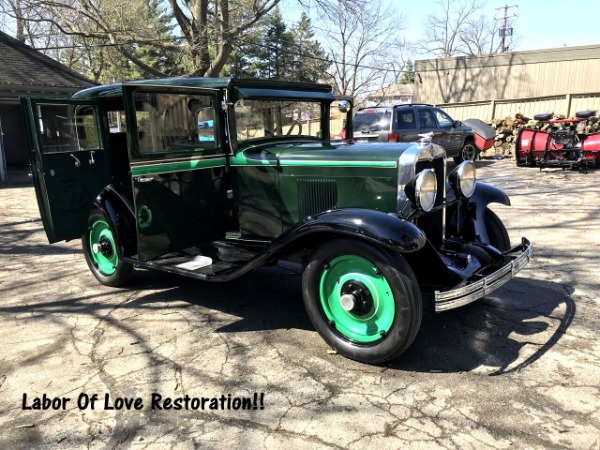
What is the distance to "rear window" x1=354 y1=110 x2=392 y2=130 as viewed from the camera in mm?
10984

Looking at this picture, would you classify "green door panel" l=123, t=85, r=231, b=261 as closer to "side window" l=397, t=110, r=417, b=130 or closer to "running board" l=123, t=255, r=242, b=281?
"running board" l=123, t=255, r=242, b=281

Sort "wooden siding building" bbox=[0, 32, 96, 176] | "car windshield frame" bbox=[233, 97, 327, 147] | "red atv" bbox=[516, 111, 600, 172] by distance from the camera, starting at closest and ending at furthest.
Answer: "car windshield frame" bbox=[233, 97, 327, 147]
"red atv" bbox=[516, 111, 600, 172]
"wooden siding building" bbox=[0, 32, 96, 176]

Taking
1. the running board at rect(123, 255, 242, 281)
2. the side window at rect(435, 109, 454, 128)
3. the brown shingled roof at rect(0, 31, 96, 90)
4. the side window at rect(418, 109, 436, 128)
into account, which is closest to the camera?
the running board at rect(123, 255, 242, 281)

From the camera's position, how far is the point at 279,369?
3.16m

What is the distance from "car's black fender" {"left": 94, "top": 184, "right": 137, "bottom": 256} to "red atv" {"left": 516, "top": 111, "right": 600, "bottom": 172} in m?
11.4

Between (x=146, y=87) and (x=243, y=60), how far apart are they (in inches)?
1280

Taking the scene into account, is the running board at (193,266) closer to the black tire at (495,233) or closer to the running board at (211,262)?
the running board at (211,262)

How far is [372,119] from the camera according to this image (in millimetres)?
11250

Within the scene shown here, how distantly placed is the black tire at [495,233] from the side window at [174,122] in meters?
2.64

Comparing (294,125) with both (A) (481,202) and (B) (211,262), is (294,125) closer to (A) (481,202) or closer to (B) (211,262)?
(B) (211,262)

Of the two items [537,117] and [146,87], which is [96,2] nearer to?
[537,117]

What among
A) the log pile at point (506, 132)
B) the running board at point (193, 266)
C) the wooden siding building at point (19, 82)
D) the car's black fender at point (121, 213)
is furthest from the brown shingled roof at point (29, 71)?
the log pile at point (506, 132)

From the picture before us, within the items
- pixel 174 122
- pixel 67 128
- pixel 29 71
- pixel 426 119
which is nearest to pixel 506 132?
pixel 426 119

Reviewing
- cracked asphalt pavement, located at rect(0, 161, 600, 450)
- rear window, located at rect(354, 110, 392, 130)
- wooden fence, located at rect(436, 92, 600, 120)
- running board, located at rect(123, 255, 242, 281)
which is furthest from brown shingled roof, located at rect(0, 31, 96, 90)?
wooden fence, located at rect(436, 92, 600, 120)
